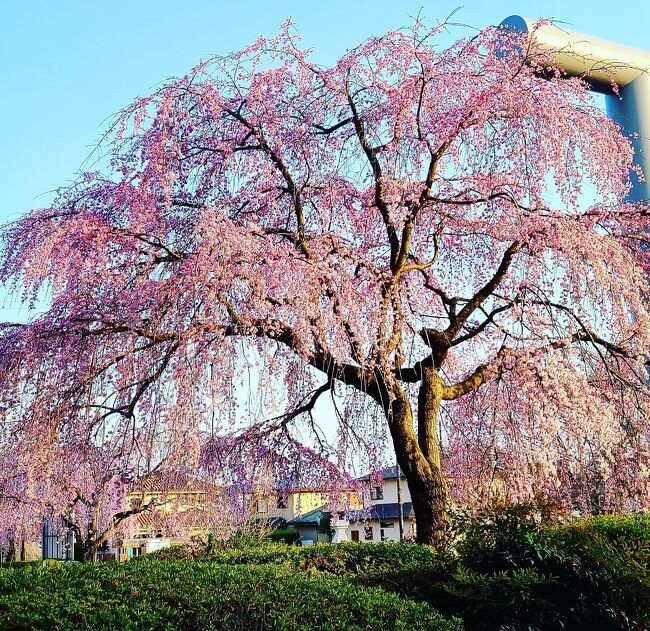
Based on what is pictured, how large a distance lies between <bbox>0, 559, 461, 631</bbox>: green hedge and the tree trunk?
3141mm

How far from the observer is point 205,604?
443cm

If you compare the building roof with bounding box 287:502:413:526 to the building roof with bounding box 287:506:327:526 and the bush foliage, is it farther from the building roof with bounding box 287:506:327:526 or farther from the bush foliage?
the bush foliage

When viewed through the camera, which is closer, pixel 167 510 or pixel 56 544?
pixel 167 510

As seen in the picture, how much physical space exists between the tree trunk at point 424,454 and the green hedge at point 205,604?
3.14 m

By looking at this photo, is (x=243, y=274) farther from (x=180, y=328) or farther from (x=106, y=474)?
(x=106, y=474)

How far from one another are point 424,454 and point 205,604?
175 inches

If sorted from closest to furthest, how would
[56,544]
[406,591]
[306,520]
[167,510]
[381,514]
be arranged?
[406,591] → [167,510] → [56,544] → [381,514] → [306,520]

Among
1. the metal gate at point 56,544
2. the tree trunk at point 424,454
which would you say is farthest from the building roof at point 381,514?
the tree trunk at point 424,454

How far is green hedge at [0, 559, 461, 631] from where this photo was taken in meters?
4.11

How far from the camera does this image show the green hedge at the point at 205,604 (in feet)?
13.5

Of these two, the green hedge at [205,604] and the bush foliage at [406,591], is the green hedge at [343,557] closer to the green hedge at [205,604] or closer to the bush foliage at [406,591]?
the bush foliage at [406,591]

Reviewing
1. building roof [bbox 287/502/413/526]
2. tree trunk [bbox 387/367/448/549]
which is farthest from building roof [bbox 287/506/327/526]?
tree trunk [bbox 387/367/448/549]

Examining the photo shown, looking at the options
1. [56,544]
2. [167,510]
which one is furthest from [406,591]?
[56,544]

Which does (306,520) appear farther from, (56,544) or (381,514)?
(56,544)
